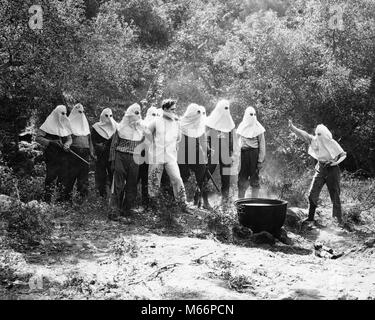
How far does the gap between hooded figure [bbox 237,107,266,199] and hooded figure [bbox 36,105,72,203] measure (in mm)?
3137

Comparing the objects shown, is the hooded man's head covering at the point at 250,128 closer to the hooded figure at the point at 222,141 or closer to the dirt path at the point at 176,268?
the hooded figure at the point at 222,141

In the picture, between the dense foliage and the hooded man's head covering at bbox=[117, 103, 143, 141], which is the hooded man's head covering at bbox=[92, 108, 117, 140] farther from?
the dense foliage

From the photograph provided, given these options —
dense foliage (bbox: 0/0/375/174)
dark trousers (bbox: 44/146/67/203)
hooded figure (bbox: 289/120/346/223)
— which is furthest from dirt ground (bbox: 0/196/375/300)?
dense foliage (bbox: 0/0/375/174)

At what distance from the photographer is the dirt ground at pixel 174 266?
16.4 feet

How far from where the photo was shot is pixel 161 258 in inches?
241

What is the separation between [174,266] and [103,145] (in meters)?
4.23

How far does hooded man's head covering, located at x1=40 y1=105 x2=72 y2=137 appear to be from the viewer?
29.3 ft

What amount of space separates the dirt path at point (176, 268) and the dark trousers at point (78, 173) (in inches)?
59.0

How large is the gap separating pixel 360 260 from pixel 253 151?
11.0ft

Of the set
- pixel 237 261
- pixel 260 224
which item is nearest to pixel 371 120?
pixel 260 224

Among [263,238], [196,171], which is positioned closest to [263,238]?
[263,238]

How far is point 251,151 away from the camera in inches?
373

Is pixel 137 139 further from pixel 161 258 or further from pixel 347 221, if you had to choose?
pixel 347 221

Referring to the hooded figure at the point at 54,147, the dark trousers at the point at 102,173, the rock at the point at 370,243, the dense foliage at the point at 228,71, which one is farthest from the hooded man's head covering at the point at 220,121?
the dense foliage at the point at 228,71
